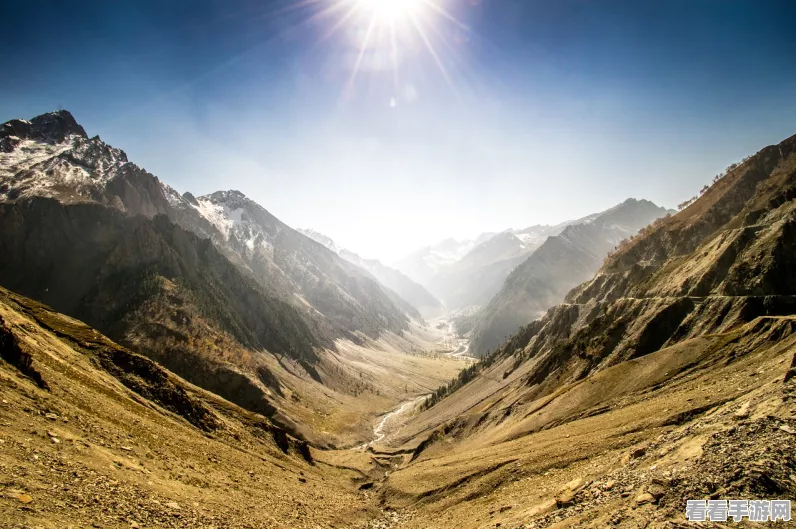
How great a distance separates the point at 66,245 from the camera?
567 ft

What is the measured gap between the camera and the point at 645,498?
22.1m

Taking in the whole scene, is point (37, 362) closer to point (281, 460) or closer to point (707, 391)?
point (281, 460)

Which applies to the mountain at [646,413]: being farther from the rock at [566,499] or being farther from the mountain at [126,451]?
the mountain at [126,451]

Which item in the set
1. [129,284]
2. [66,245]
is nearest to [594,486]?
[129,284]

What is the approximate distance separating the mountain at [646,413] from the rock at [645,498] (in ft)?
0.59

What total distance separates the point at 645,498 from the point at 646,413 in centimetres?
2741

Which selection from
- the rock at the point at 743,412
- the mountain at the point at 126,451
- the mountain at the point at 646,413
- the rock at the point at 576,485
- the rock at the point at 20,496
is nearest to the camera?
the rock at the point at 20,496

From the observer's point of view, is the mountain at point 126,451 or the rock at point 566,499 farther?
the rock at point 566,499

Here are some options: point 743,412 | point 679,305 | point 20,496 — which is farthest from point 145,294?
point 743,412

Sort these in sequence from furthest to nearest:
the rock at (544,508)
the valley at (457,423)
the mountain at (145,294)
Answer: the mountain at (145,294) < the rock at (544,508) < the valley at (457,423)

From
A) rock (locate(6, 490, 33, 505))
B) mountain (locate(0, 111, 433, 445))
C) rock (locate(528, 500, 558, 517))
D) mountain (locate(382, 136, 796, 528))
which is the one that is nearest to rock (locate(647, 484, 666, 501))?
mountain (locate(382, 136, 796, 528))

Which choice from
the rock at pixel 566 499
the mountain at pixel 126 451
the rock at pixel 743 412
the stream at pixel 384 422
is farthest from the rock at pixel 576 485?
the stream at pixel 384 422

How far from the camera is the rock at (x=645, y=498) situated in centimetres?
2183

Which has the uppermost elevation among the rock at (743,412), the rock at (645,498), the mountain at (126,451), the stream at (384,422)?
the rock at (743,412)
